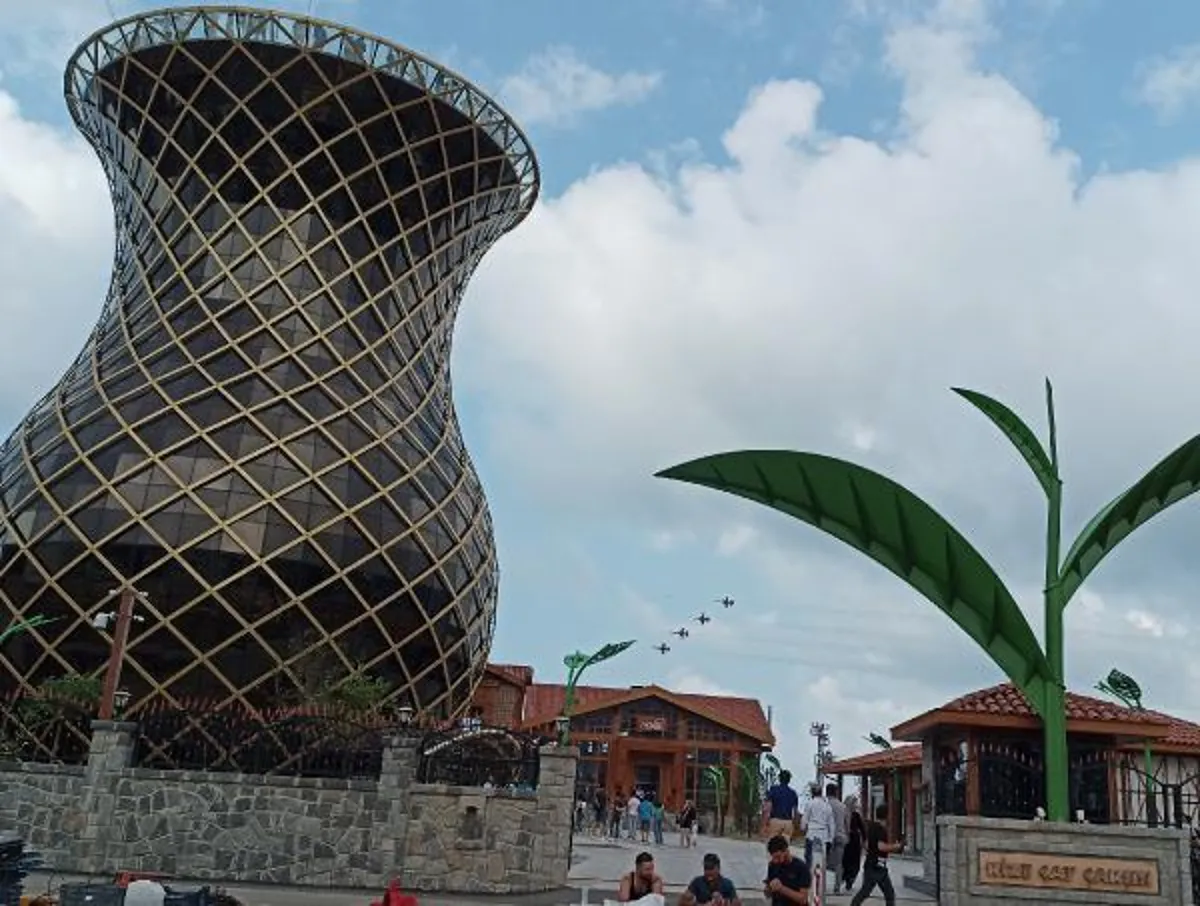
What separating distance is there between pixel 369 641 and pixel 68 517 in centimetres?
677

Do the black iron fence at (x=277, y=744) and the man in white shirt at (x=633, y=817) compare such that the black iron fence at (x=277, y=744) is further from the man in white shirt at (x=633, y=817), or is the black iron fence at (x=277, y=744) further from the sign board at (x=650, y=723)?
the sign board at (x=650, y=723)

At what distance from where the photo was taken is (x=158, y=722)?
548 inches

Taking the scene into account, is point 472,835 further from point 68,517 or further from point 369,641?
point 68,517

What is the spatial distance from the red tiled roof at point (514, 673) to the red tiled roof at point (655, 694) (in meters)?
1.24

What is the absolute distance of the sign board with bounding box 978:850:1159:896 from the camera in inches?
317

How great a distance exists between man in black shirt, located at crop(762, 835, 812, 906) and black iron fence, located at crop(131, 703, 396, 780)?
7.14 metres

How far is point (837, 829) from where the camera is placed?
11.0 metres

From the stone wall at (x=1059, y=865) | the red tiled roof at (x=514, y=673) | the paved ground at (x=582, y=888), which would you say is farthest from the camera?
the red tiled roof at (x=514, y=673)

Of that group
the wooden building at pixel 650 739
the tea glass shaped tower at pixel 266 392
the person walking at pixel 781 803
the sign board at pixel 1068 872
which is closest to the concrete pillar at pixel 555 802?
the person walking at pixel 781 803

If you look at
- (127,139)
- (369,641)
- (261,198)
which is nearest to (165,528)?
(369,641)

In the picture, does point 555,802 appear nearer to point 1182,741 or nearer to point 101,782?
point 101,782

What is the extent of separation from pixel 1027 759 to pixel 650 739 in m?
30.0

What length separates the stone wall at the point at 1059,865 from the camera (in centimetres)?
805

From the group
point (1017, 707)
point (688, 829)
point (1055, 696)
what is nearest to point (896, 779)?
point (688, 829)
